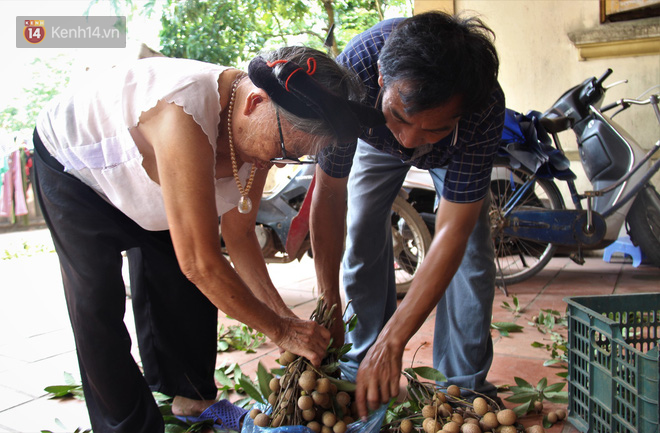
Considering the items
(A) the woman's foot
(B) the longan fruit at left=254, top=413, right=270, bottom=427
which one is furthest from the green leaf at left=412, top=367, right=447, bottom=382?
(A) the woman's foot

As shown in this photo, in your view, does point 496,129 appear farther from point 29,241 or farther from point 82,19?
point 29,241

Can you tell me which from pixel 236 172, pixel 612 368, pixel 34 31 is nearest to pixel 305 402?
pixel 236 172

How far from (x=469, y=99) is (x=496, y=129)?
0.38m

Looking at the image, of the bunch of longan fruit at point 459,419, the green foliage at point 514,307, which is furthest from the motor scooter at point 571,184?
the bunch of longan fruit at point 459,419

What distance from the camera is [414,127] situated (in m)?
1.46

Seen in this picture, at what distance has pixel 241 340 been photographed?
2873 millimetres

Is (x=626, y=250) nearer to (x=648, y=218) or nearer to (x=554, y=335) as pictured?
(x=648, y=218)

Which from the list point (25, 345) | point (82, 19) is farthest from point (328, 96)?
point (82, 19)

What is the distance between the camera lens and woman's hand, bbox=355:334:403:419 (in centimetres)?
151

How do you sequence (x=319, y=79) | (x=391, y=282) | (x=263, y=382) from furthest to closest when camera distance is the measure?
(x=391, y=282) → (x=263, y=382) → (x=319, y=79)

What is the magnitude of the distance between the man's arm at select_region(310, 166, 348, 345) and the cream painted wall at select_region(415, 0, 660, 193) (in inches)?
136

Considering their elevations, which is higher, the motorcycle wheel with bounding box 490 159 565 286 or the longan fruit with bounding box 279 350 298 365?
the motorcycle wheel with bounding box 490 159 565 286

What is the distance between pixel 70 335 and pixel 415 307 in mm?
2430

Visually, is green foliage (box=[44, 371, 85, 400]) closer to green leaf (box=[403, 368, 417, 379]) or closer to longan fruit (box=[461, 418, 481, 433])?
green leaf (box=[403, 368, 417, 379])
